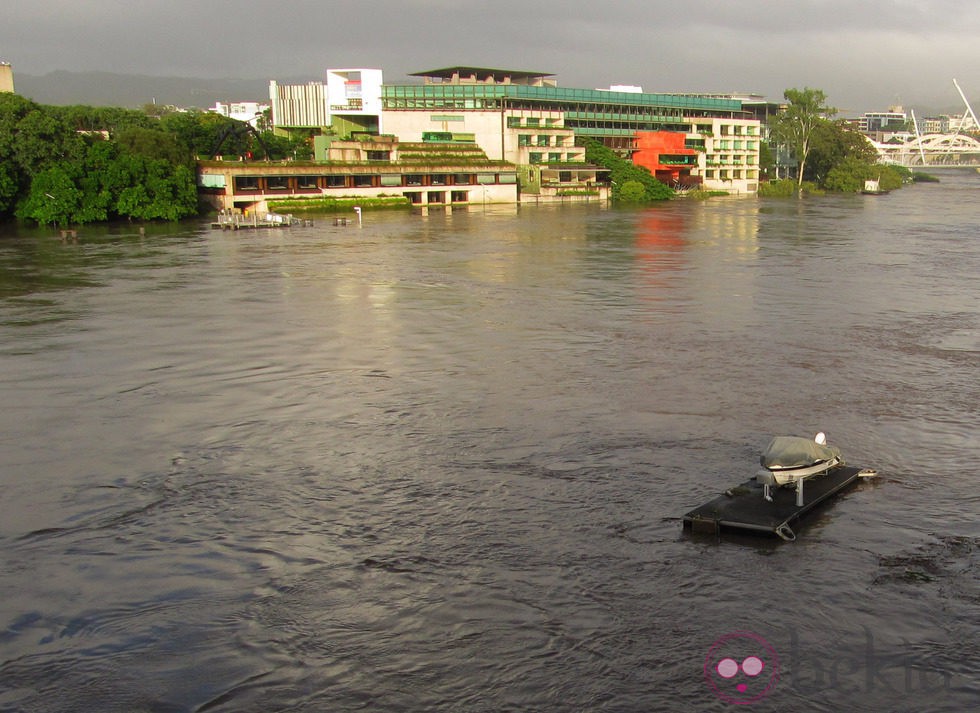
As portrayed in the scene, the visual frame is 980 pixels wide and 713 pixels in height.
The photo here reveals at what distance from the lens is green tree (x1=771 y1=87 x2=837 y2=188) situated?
109625 mm

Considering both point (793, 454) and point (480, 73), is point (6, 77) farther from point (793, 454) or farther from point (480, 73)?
point (793, 454)

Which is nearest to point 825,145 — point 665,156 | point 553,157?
point 665,156

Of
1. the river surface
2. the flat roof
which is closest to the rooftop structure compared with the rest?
the flat roof

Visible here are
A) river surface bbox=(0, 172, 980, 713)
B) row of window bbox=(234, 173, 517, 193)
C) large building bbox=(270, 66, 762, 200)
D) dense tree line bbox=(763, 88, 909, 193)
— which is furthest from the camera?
dense tree line bbox=(763, 88, 909, 193)

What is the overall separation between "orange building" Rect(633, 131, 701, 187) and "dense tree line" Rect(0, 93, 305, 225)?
46319mm

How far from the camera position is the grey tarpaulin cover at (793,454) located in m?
14.9

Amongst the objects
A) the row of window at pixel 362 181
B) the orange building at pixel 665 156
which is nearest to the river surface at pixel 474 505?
the row of window at pixel 362 181

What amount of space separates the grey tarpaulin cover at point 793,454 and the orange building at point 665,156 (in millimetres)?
81497

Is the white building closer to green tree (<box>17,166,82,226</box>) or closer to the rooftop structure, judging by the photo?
the rooftop structure

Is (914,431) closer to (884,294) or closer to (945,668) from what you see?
(945,668)

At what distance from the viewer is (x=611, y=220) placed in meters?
66.8

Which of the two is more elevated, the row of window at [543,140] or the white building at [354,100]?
the white building at [354,100]

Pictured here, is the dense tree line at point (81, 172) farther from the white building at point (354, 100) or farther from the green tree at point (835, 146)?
the green tree at point (835, 146)

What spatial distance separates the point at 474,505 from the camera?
15281 millimetres
